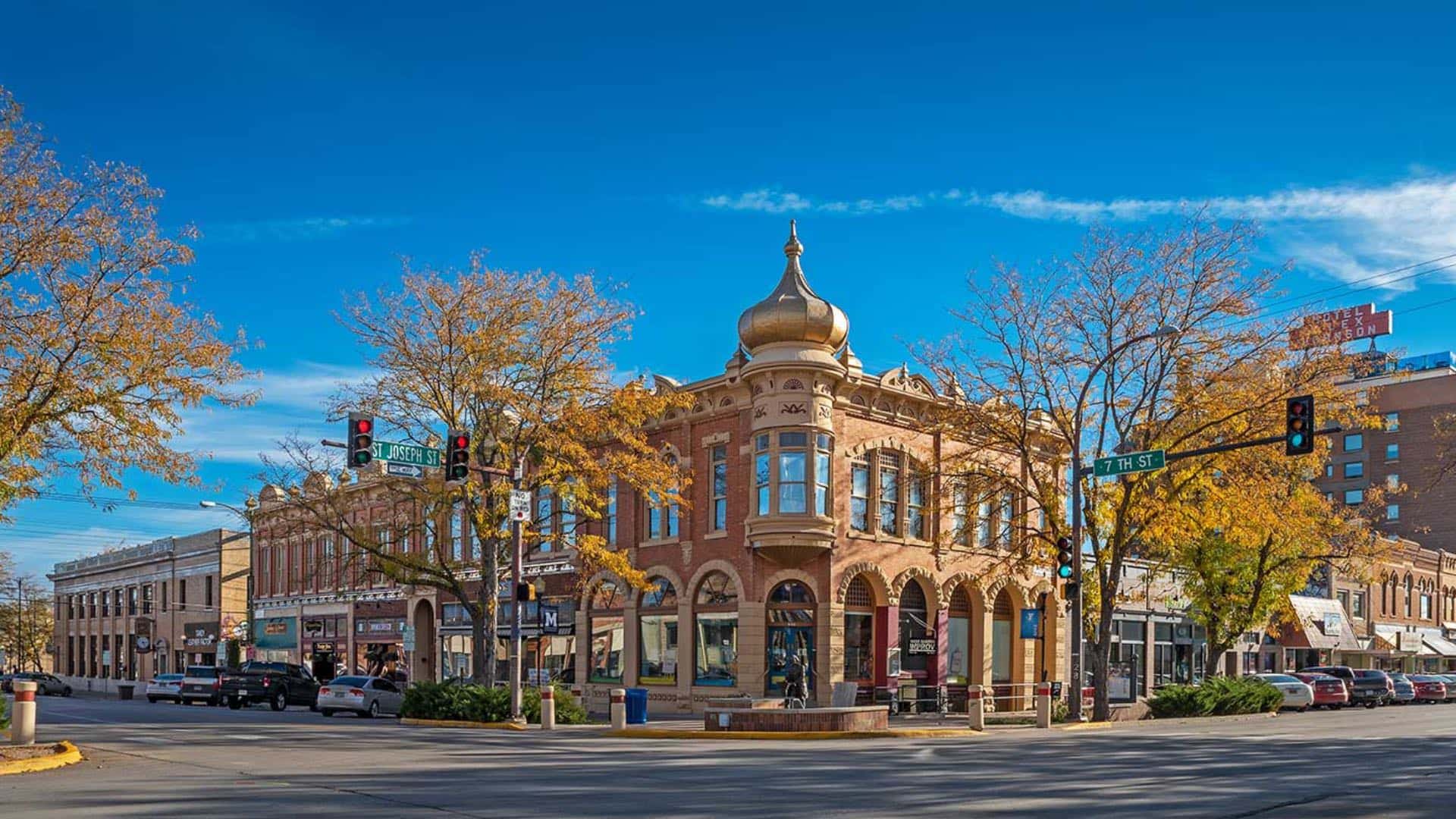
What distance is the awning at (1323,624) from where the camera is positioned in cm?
6303

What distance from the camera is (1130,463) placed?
29594 millimetres

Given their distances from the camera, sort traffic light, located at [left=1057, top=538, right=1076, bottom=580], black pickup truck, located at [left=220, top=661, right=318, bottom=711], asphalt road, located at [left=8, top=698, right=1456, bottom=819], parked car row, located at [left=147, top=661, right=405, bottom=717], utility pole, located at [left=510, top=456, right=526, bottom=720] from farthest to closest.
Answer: black pickup truck, located at [left=220, top=661, right=318, bottom=711] → parked car row, located at [left=147, top=661, right=405, bottom=717] → utility pole, located at [left=510, top=456, right=526, bottom=720] → traffic light, located at [left=1057, top=538, right=1076, bottom=580] → asphalt road, located at [left=8, top=698, right=1456, bottom=819]

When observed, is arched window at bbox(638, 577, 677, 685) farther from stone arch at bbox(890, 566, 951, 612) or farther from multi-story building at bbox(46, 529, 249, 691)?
multi-story building at bbox(46, 529, 249, 691)

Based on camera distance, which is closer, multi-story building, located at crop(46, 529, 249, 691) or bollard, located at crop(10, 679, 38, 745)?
bollard, located at crop(10, 679, 38, 745)

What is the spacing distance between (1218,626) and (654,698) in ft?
64.6

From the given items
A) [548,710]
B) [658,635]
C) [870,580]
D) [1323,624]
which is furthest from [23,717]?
[1323,624]

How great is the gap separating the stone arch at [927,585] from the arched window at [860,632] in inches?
36.6

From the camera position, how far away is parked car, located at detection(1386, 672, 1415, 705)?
55.3m

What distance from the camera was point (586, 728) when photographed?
1246 inches

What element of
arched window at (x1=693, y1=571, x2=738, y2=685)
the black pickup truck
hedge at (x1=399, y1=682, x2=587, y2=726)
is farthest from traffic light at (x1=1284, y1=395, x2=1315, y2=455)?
the black pickup truck

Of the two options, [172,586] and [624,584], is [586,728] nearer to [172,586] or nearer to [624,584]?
[624,584]

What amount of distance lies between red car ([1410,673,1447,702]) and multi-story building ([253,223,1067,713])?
2034 centimetres

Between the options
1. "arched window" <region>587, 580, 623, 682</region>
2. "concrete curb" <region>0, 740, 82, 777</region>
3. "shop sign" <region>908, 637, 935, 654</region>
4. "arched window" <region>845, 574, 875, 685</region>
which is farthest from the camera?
"arched window" <region>587, 580, 623, 682</region>

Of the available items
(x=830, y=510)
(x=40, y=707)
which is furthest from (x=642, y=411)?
(x=40, y=707)
